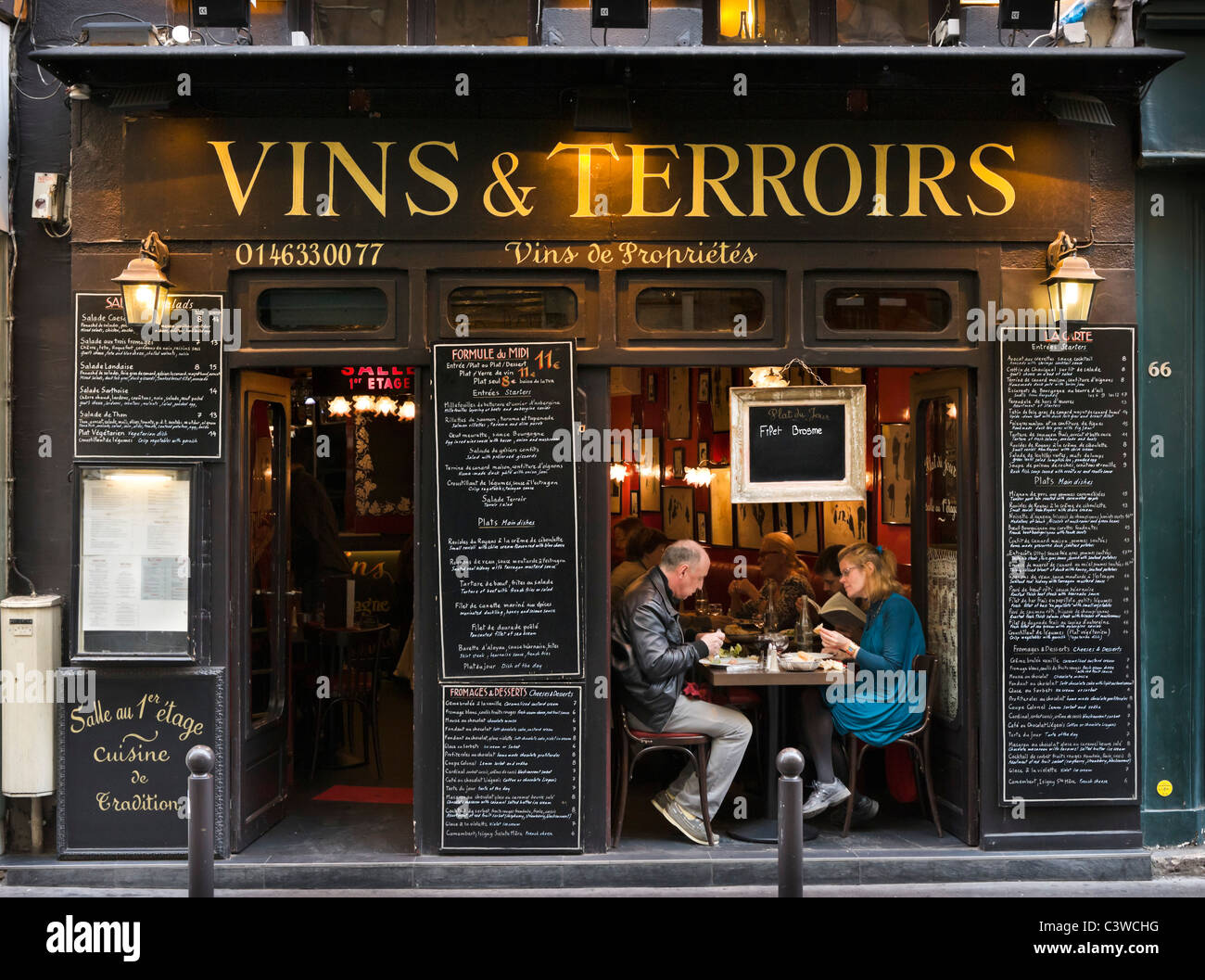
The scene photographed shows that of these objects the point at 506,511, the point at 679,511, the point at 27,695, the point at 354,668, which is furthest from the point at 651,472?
the point at 27,695

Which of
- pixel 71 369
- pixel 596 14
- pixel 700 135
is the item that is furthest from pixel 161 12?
pixel 700 135

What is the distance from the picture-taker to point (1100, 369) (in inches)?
243

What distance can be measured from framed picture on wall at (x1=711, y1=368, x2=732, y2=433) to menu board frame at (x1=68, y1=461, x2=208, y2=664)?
606 cm

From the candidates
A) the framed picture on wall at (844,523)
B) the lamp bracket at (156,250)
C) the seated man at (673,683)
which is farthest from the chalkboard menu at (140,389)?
the framed picture on wall at (844,523)

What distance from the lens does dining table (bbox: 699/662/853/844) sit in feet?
20.5

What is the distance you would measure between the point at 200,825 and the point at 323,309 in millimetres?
3062

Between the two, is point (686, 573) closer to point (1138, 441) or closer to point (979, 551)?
Result: point (979, 551)

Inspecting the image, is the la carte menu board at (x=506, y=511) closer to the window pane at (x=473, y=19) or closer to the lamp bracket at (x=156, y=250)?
the lamp bracket at (x=156, y=250)

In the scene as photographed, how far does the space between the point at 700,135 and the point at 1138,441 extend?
10.5ft

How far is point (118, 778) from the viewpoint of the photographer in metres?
5.96

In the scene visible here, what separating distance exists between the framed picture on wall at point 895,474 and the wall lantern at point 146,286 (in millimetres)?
5728

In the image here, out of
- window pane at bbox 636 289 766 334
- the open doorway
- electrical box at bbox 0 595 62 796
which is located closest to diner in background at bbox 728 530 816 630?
window pane at bbox 636 289 766 334

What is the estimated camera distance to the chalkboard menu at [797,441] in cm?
657

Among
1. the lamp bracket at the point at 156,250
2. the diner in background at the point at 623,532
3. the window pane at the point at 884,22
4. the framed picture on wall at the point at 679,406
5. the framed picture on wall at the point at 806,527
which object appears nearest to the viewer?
the lamp bracket at the point at 156,250
